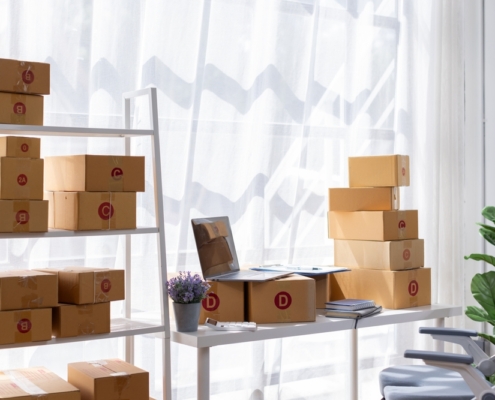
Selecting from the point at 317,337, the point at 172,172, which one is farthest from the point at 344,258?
the point at 172,172

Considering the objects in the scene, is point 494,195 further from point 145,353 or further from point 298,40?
point 145,353

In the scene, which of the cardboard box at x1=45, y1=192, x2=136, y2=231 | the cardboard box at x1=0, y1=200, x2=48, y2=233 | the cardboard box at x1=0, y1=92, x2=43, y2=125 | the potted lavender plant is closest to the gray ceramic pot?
the potted lavender plant

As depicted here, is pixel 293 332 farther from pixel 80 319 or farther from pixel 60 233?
pixel 60 233

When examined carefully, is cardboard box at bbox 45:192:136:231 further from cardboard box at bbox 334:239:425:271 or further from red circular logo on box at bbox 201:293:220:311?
cardboard box at bbox 334:239:425:271

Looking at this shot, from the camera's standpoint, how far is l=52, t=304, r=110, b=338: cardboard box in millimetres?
2395

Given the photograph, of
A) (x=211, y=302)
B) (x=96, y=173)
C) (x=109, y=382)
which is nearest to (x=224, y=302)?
(x=211, y=302)

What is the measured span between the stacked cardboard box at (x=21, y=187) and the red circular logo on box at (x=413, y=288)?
166cm

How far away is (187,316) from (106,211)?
49 cm

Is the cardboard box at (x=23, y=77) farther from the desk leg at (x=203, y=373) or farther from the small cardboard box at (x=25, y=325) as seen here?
the desk leg at (x=203, y=373)

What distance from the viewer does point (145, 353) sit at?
315 centimetres

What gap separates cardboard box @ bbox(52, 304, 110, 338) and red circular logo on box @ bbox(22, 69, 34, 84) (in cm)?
74

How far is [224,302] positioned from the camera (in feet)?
9.30

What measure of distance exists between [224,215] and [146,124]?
22.2 inches

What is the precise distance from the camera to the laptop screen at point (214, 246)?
2838mm
